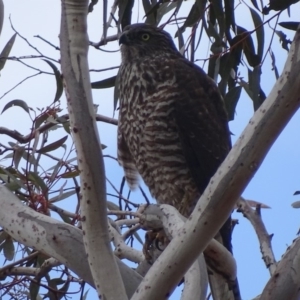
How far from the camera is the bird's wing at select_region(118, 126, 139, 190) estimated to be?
3540 mm

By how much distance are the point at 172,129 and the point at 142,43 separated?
0.58m

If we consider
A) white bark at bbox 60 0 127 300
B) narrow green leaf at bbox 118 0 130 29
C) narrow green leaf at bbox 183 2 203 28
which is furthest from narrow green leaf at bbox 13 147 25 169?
white bark at bbox 60 0 127 300

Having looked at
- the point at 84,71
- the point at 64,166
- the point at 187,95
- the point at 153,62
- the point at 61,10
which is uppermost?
the point at 153,62

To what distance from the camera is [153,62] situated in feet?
11.8

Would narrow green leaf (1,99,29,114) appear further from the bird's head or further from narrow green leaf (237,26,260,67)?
narrow green leaf (237,26,260,67)

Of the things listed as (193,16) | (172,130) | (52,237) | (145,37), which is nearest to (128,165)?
(172,130)

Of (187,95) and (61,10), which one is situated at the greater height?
(187,95)

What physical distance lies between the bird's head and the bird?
0.14m

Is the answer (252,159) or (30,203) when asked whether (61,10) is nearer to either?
(252,159)

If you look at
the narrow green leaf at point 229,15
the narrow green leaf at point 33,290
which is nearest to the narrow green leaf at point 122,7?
the narrow green leaf at point 229,15

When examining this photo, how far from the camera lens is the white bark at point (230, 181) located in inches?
64.9

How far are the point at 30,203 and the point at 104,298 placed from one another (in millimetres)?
1009

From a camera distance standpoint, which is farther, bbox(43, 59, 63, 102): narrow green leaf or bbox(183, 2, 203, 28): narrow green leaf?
bbox(183, 2, 203, 28): narrow green leaf

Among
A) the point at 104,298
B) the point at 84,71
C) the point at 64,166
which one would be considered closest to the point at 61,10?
the point at 84,71
